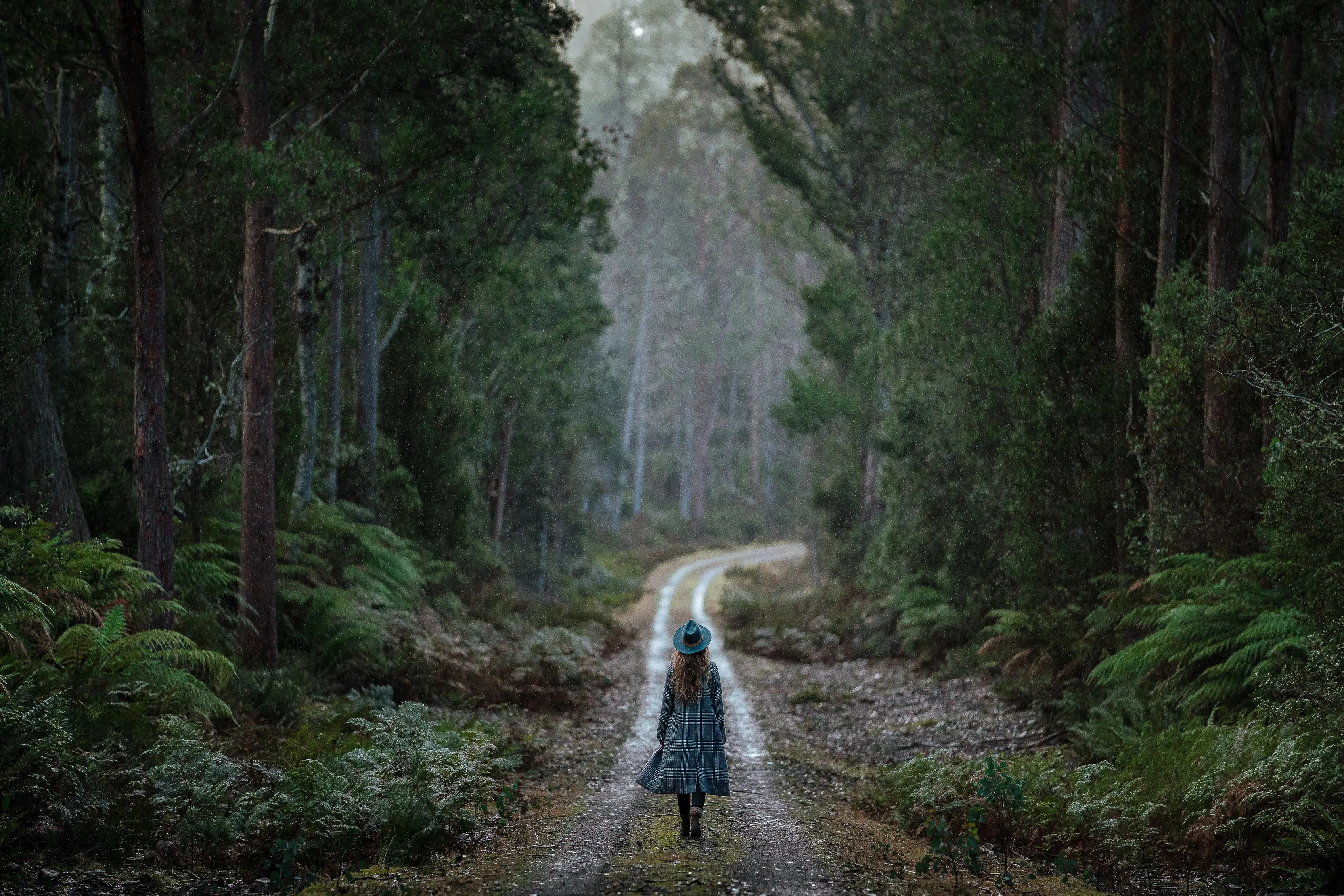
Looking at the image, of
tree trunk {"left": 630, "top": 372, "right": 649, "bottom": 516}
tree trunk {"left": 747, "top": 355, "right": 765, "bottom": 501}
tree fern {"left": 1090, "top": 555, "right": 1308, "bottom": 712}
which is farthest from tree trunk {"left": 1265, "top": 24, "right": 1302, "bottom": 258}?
tree trunk {"left": 747, "top": 355, "right": 765, "bottom": 501}

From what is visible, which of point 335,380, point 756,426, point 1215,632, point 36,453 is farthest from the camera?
point 756,426

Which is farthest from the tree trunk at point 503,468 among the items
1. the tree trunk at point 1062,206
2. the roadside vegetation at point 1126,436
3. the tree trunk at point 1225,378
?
the tree trunk at point 1225,378

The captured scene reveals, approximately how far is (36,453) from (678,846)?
6848 mm

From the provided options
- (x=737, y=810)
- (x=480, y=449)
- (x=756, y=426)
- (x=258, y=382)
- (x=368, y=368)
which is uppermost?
(x=756, y=426)

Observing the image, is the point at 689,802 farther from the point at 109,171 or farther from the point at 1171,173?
the point at 109,171

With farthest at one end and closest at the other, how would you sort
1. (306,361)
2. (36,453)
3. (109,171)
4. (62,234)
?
(306,361) < (109,171) < (62,234) < (36,453)

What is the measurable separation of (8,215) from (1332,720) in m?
10.8

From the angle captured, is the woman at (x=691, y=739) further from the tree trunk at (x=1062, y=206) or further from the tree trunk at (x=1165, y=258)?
the tree trunk at (x=1062, y=206)

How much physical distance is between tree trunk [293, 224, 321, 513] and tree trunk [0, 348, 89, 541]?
17.1ft

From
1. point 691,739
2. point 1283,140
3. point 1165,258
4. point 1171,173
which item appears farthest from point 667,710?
point 1171,173

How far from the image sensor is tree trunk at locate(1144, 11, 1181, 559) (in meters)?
10.7

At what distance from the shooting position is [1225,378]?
9.49m

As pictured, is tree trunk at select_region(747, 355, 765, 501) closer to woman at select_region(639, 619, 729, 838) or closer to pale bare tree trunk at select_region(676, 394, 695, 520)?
pale bare tree trunk at select_region(676, 394, 695, 520)

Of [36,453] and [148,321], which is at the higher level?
[148,321]
